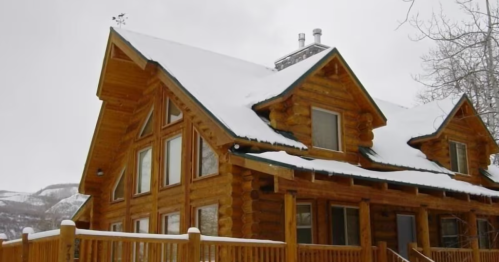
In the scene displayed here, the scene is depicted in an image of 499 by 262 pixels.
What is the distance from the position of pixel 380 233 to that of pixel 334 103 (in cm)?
390

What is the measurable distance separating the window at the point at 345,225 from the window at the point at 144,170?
5408 mm

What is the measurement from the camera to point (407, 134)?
65.5 ft

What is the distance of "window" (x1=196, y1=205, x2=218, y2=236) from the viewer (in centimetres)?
1428

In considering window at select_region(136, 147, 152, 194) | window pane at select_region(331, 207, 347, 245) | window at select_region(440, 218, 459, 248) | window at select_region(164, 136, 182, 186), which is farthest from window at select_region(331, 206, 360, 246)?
window at select_region(136, 147, 152, 194)

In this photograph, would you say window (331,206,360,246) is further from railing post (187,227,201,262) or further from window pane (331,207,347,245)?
railing post (187,227,201,262)

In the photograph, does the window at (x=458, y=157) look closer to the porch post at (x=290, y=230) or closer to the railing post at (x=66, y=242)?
the porch post at (x=290, y=230)

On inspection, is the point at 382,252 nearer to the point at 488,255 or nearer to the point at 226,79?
the point at 488,255

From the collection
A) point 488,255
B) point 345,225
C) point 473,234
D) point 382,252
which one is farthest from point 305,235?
point 488,255

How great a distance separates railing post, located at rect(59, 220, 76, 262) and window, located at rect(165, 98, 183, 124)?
26.3 feet

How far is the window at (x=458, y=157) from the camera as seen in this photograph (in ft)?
65.5

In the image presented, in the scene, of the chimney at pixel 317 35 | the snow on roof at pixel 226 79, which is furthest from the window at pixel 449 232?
the snow on roof at pixel 226 79

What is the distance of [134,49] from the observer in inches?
632

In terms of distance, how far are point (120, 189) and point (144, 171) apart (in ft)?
6.13

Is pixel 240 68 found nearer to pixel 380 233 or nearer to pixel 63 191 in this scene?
pixel 380 233
